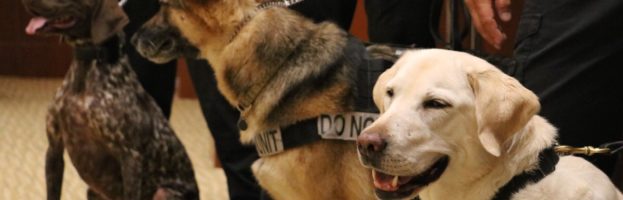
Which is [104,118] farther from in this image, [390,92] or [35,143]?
[35,143]

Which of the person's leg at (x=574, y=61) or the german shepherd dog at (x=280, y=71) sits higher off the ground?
the person's leg at (x=574, y=61)

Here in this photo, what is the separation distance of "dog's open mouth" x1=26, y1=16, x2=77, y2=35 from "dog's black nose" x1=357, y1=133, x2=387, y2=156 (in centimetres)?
135

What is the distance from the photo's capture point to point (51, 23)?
109 inches

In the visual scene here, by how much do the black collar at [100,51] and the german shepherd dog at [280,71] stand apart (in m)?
0.23

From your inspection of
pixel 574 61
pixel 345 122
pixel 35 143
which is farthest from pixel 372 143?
pixel 35 143

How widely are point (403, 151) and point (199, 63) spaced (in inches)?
67.6

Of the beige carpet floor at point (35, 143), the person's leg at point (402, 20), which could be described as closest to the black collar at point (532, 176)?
the person's leg at point (402, 20)

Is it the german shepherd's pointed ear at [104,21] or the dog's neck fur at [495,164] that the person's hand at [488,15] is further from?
the german shepherd's pointed ear at [104,21]

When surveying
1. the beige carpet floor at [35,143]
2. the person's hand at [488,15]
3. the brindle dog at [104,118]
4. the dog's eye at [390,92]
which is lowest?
the beige carpet floor at [35,143]

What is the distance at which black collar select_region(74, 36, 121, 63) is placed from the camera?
2.85 meters

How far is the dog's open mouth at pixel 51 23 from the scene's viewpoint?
Result: 2.75 metres

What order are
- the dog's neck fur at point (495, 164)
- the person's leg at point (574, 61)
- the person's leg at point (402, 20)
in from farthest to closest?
the person's leg at point (402, 20) → the person's leg at point (574, 61) → the dog's neck fur at point (495, 164)

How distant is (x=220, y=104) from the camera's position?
131 inches

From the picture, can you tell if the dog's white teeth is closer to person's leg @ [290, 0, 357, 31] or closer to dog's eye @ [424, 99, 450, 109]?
dog's eye @ [424, 99, 450, 109]
